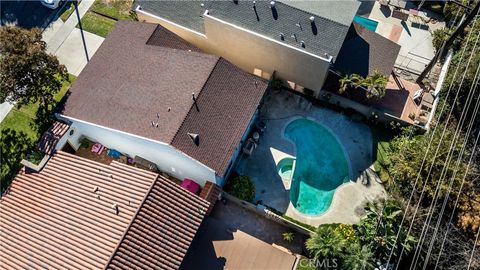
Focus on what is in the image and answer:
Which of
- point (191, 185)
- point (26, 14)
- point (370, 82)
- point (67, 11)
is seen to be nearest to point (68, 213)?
point (191, 185)

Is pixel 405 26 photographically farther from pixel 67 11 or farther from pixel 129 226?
pixel 67 11

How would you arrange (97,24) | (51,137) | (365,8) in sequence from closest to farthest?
(51,137) < (97,24) < (365,8)

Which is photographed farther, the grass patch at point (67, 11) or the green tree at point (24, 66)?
the grass patch at point (67, 11)

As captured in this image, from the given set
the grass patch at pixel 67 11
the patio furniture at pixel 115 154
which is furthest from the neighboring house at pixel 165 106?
the grass patch at pixel 67 11

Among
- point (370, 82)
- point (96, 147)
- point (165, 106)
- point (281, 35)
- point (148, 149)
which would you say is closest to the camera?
point (165, 106)

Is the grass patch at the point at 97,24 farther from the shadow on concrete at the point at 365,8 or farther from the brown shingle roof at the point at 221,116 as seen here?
the shadow on concrete at the point at 365,8

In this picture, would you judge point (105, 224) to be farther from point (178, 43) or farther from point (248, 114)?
point (178, 43)

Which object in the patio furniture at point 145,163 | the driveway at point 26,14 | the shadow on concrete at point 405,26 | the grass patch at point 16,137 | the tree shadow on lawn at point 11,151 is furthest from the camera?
the driveway at point 26,14
